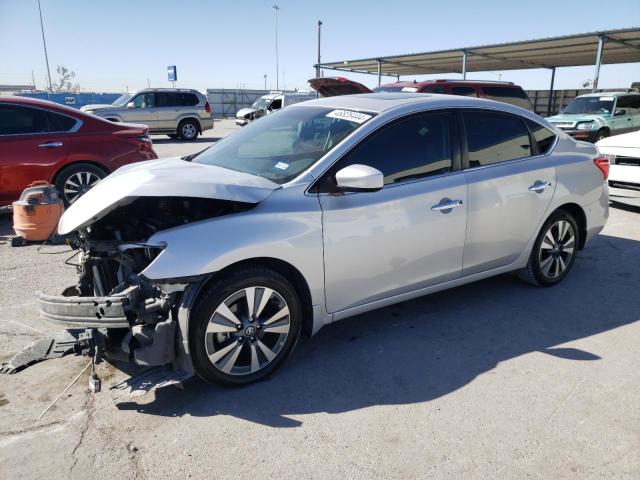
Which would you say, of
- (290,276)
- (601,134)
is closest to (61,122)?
(290,276)

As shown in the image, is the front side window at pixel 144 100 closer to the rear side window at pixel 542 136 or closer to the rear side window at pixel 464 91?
the rear side window at pixel 464 91

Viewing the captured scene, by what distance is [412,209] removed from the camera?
11.0 feet

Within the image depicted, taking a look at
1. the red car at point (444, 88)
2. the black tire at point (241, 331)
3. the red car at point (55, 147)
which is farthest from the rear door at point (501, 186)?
the red car at point (55, 147)

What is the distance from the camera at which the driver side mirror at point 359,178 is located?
290 centimetres

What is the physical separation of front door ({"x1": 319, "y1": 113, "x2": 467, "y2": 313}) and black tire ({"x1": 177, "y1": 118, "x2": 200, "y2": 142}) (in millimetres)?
16683

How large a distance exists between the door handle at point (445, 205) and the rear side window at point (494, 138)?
0.39 m

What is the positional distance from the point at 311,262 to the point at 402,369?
37.4 inches

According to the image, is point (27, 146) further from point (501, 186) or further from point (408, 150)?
point (501, 186)

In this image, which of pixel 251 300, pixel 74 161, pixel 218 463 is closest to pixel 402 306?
pixel 251 300

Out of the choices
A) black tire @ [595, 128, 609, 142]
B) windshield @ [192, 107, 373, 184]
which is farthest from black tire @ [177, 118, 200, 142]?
windshield @ [192, 107, 373, 184]

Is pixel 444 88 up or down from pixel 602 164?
up

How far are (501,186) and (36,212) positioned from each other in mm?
5103

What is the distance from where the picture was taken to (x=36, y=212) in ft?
18.7

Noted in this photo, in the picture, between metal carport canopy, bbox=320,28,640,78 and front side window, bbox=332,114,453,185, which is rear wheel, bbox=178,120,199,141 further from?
front side window, bbox=332,114,453,185
